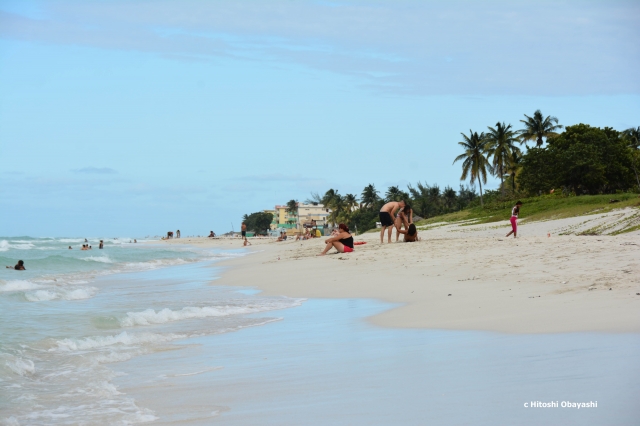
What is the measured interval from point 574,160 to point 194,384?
40875 millimetres

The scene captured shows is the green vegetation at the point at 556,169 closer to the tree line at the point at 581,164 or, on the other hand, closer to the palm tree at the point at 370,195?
the tree line at the point at 581,164

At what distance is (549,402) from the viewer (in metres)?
3.47

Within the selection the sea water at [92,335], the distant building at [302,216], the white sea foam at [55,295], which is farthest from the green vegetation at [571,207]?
the distant building at [302,216]

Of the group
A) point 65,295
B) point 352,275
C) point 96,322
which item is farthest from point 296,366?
point 65,295

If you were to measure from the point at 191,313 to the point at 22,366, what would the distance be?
3.77m

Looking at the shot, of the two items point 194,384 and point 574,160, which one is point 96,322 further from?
point 574,160

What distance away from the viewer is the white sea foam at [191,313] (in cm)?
923

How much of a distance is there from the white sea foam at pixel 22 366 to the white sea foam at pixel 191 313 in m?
2.68

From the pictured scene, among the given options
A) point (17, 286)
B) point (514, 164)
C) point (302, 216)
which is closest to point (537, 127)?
point (514, 164)

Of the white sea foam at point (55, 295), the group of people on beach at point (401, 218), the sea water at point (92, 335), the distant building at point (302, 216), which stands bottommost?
the sea water at point (92, 335)

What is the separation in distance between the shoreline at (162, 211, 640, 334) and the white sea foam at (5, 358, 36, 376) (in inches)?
143

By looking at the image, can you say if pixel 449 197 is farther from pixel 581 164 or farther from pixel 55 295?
pixel 55 295

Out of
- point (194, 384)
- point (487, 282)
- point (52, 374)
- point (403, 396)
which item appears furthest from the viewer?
point (487, 282)

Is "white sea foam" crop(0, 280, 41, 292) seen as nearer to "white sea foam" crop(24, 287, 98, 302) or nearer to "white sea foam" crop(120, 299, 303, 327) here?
"white sea foam" crop(24, 287, 98, 302)
